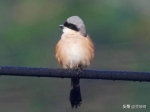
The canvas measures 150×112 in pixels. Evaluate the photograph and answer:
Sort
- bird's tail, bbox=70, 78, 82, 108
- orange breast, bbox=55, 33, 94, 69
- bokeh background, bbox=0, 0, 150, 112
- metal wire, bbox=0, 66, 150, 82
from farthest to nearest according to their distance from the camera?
bokeh background, bbox=0, 0, 150, 112, orange breast, bbox=55, 33, 94, 69, bird's tail, bbox=70, 78, 82, 108, metal wire, bbox=0, 66, 150, 82

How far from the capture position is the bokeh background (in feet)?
30.8

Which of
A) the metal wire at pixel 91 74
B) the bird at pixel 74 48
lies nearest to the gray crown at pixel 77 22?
the bird at pixel 74 48

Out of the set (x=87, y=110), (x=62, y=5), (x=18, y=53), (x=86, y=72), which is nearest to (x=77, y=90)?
(x=86, y=72)

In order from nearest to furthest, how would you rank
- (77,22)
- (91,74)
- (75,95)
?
(91,74) < (75,95) < (77,22)

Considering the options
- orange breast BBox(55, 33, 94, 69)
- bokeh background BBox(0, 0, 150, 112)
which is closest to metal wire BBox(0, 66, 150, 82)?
orange breast BBox(55, 33, 94, 69)

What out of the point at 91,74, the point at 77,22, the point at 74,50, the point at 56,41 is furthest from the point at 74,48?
the point at 56,41

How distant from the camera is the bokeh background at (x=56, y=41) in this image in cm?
940

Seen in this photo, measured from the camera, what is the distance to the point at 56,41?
36.4 feet

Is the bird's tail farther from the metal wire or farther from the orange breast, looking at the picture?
the metal wire

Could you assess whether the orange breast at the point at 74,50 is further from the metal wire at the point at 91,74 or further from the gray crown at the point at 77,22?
the metal wire at the point at 91,74

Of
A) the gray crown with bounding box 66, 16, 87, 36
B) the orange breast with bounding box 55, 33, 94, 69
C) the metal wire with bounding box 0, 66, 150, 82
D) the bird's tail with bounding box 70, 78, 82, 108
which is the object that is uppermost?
the gray crown with bounding box 66, 16, 87, 36

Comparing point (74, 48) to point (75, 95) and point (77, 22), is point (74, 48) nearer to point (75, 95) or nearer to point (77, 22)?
point (77, 22)

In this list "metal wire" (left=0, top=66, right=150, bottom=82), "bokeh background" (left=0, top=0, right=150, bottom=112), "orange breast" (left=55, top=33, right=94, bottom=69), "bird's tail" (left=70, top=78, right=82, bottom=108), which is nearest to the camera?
"metal wire" (left=0, top=66, right=150, bottom=82)

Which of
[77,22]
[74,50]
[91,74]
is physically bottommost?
[91,74]
